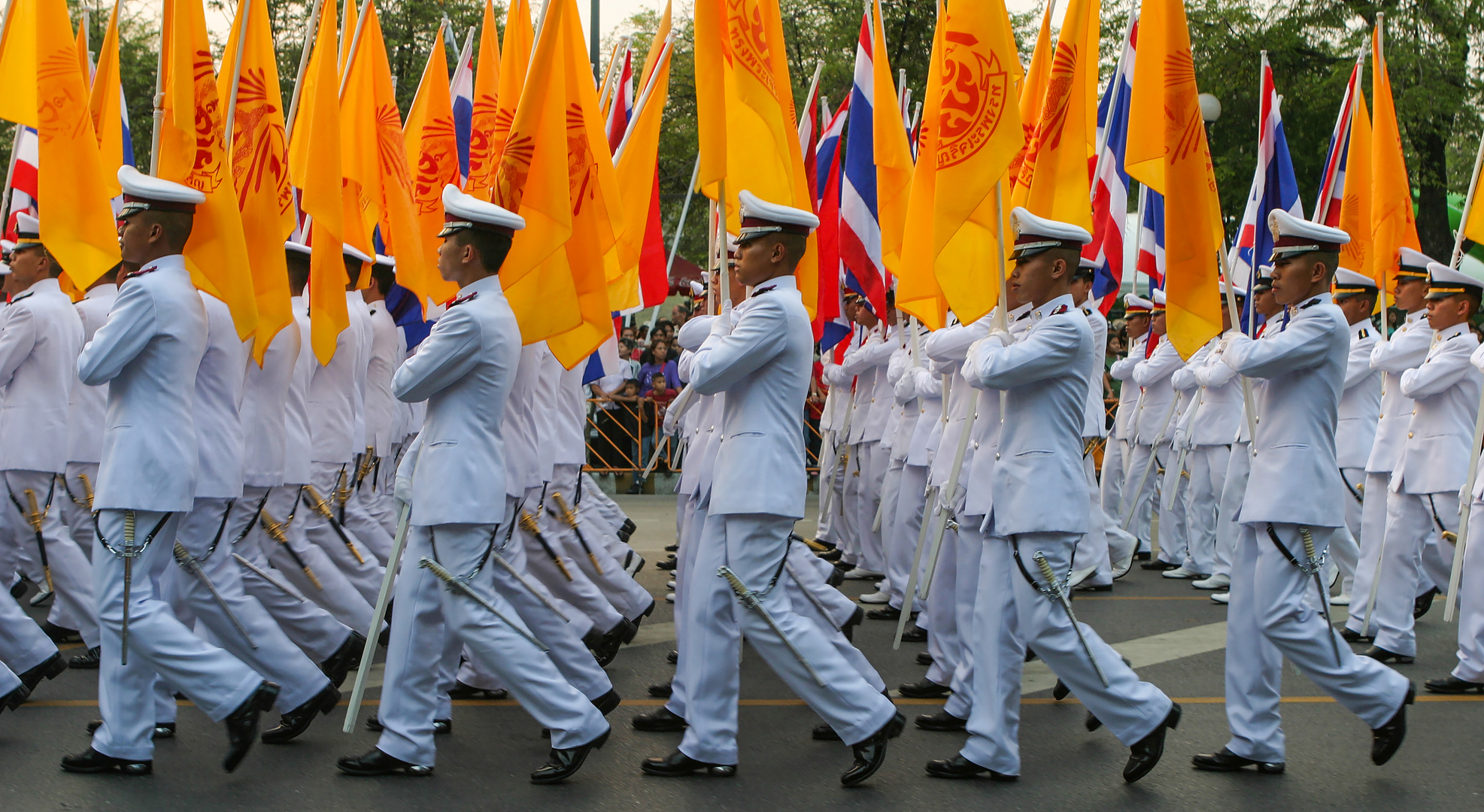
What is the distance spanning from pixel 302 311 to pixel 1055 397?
4049 millimetres

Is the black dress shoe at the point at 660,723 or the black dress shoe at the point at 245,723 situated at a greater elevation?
the black dress shoe at the point at 245,723

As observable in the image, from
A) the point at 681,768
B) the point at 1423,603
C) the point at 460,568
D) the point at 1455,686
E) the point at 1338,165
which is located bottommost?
the point at 1423,603

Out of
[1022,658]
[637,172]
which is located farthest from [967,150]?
[637,172]

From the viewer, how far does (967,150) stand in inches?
241

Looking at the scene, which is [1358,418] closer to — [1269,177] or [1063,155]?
[1269,177]

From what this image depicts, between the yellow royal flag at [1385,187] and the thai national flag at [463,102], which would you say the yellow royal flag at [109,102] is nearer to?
the thai national flag at [463,102]

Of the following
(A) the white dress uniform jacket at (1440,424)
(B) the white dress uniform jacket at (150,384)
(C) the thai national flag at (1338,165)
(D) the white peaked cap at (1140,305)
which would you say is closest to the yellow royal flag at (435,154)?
(B) the white dress uniform jacket at (150,384)

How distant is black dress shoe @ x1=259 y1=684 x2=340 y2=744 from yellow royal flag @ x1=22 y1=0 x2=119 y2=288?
2.26 metres

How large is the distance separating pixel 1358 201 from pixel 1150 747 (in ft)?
19.0

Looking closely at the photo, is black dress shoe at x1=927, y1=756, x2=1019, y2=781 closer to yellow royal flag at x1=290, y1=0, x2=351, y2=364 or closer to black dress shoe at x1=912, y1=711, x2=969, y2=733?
black dress shoe at x1=912, y1=711, x2=969, y2=733

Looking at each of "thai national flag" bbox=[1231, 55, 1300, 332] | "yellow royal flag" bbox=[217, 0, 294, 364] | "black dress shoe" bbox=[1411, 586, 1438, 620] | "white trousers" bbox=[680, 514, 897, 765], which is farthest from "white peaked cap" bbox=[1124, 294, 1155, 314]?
"white trousers" bbox=[680, 514, 897, 765]

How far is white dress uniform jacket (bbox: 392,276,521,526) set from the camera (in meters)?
5.22

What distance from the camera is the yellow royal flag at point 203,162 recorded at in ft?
18.5

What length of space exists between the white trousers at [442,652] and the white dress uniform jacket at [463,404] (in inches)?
3.9
